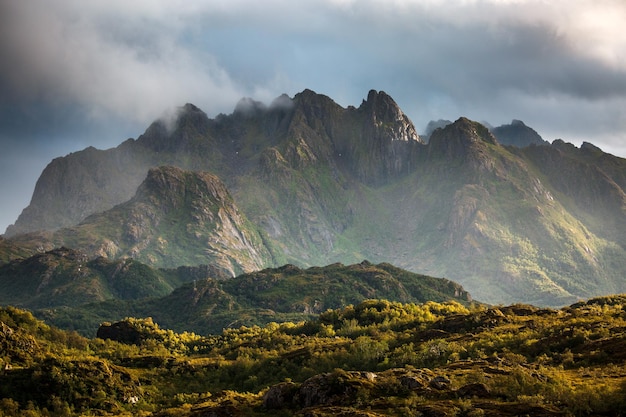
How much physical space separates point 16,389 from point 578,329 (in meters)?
114

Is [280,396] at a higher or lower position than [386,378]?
lower

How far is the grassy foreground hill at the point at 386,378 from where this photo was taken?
9781 cm

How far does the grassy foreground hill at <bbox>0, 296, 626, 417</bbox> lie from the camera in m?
97.8

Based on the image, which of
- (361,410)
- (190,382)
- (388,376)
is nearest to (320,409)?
(361,410)

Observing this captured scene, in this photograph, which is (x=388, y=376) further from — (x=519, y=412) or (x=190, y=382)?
(x=190, y=382)

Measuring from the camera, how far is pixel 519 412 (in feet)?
294

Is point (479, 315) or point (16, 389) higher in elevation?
point (479, 315)

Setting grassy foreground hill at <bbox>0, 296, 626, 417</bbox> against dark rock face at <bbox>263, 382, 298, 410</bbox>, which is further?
dark rock face at <bbox>263, 382, 298, 410</bbox>

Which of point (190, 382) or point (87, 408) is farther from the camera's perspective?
point (190, 382)

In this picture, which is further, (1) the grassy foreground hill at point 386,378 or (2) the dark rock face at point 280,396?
(2) the dark rock face at point 280,396

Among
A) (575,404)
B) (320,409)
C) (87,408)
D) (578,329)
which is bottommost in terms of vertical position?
(87,408)

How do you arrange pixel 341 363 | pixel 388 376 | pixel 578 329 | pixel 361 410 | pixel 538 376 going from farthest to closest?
pixel 341 363
pixel 578 329
pixel 388 376
pixel 538 376
pixel 361 410

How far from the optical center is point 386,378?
4432 inches

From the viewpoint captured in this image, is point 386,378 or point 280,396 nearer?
point 386,378
